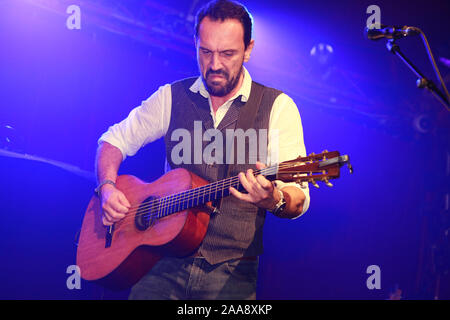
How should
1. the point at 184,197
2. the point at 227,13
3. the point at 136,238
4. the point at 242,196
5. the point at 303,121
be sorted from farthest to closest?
the point at 303,121 → the point at 227,13 → the point at 136,238 → the point at 184,197 → the point at 242,196

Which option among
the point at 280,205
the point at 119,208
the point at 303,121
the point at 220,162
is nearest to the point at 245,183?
the point at 280,205

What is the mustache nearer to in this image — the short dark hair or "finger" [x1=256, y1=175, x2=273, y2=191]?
the short dark hair

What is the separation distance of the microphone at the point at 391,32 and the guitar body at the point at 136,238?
1522 mm

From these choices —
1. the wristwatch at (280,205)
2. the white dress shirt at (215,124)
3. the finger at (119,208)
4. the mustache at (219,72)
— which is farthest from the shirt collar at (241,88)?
the finger at (119,208)

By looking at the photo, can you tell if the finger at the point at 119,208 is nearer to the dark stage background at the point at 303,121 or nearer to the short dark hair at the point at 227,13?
the dark stage background at the point at 303,121

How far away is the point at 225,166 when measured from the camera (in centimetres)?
278

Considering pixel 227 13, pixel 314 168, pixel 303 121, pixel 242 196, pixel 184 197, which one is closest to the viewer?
pixel 314 168

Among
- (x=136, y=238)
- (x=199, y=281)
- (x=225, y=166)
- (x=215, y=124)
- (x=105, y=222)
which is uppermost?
(x=215, y=124)

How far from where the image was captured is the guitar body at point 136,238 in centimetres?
248

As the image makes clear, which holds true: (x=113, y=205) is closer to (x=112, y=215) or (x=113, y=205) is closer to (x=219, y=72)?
(x=112, y=215)

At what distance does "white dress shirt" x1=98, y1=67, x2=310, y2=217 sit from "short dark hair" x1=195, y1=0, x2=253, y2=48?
33 cm

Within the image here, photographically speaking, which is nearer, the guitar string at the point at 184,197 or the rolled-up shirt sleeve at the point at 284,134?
the guitar string at the point at 184,197

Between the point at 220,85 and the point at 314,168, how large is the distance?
3.73 ft

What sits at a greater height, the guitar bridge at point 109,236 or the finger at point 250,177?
the finger at point 250,177
